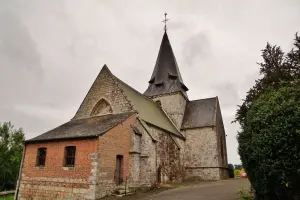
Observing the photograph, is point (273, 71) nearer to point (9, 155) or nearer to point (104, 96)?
point (104, 96)

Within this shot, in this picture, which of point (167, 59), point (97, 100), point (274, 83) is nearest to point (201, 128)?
point (167, 59)

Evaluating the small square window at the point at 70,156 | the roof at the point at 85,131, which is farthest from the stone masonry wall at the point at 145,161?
the small square window at the point at 70,156

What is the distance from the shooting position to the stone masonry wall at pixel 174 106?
1005 inches

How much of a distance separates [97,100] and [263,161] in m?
13.2

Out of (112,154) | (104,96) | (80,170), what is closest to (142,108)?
(104,96)

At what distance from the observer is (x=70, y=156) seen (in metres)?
12.8

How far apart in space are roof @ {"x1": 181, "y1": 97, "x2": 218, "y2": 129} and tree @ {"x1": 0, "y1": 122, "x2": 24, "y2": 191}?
942 inches

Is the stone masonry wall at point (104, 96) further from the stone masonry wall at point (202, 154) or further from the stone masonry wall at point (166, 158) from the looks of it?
the stone masonry wall at point (202, 154)

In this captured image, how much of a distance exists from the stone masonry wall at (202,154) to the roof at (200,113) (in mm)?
694

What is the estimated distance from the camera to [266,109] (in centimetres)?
768

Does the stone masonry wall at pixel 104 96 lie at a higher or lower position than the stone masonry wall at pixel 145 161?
higher

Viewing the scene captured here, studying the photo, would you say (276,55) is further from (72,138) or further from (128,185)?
(72,138)

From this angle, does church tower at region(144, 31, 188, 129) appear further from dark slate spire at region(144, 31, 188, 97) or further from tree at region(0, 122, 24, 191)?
tree at region(0, 122, 24, 191)

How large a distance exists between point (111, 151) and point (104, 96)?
581 centimetres
